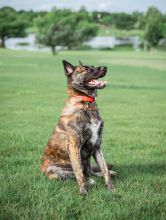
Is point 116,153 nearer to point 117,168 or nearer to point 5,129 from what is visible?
point 117,168

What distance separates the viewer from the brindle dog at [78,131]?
863 centimetres

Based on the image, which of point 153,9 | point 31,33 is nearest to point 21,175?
point 31,33

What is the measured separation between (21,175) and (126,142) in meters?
5.05

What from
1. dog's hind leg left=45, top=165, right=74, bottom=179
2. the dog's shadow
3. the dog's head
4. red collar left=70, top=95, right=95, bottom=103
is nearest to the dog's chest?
red collar left=70, top=95, right=95, bottom=103

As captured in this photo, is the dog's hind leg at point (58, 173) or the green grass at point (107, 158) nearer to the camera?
the green grass at point (107, 158)

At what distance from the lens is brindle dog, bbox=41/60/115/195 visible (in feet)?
28.3

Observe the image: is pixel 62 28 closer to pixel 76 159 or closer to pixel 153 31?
pixel 153 31

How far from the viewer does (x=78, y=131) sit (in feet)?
28.3

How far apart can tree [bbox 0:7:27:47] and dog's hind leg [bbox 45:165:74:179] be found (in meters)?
128

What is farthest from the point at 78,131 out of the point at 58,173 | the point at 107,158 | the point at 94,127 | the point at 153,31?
the point at 153,31

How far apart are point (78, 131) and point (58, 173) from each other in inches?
30.4

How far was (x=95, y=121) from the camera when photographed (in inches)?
342

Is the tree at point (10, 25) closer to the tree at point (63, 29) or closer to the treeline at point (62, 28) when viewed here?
the treeline at point (62, 28)

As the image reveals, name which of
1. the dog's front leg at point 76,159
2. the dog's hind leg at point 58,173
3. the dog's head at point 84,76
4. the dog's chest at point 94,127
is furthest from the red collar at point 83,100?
the dog's hind leg at point 58,173
